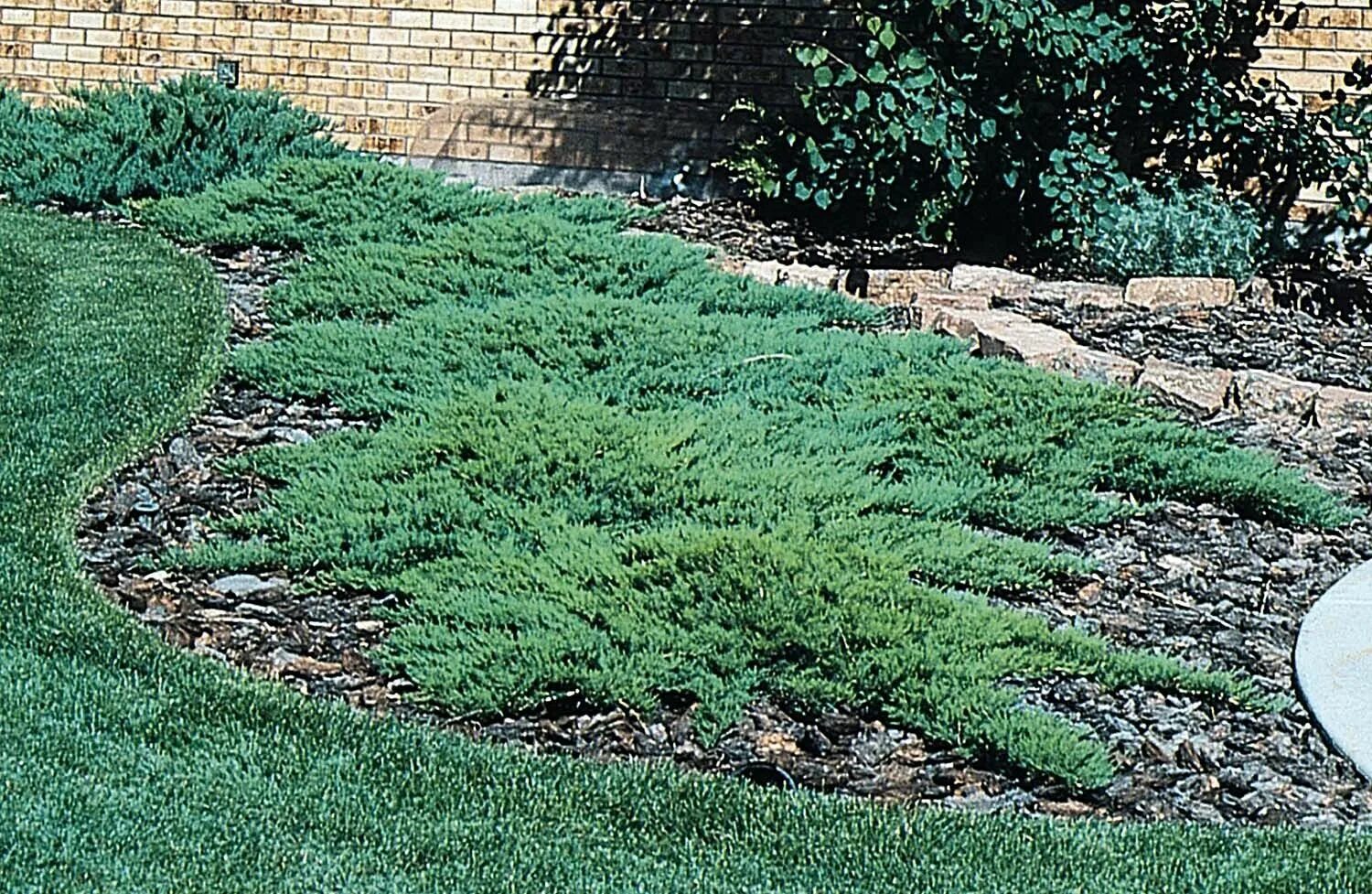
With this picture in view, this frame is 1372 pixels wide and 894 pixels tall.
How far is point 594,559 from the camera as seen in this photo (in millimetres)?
4348

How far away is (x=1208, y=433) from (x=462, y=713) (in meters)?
2.83

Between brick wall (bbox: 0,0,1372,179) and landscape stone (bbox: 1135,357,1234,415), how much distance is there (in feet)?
13.3

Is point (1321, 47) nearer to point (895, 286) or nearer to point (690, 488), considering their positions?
point (895, 286)

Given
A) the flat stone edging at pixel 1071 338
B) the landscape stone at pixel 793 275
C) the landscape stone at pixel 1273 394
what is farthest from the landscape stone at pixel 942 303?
the landscape stone at pixel 1273 394

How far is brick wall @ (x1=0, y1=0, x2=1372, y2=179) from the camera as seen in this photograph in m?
9.70

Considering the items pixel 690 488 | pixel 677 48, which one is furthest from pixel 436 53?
pixel 690 488

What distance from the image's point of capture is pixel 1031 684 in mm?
3898

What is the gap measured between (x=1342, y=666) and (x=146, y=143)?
20.4 feet

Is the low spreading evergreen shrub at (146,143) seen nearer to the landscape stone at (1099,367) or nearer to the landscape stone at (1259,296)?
the landscape stone at (1099,367)

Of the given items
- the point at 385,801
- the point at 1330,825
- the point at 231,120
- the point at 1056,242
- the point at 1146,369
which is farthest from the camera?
the point at 231,120

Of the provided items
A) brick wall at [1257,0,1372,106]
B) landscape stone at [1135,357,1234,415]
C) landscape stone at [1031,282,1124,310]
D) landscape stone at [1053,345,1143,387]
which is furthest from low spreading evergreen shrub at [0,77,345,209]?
brick wall at [1257,0,1372,106]

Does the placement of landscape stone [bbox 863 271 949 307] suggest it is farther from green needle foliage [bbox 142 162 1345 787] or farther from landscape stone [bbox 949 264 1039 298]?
green needle foliage [bbox 142 162 1345 787]

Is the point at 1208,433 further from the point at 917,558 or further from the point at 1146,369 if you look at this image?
the point at 917,558

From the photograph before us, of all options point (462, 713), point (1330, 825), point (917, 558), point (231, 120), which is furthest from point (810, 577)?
point (231, 120)
